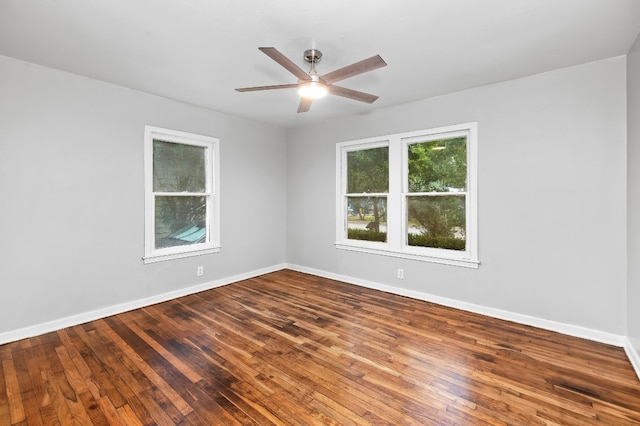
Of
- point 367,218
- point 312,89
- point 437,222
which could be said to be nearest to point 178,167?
point 312,89

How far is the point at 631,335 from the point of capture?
2.50 meters

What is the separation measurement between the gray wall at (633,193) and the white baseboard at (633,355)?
20 mm

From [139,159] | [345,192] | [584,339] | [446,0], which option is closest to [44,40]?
[139,159]

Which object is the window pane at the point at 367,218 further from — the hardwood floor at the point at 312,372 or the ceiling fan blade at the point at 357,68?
the ceiling fan blade at the point at 357,68

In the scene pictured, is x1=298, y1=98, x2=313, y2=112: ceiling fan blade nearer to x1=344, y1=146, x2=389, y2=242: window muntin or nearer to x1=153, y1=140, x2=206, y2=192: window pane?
x1=344, y1=146, x2=389, y2=242: window muntin

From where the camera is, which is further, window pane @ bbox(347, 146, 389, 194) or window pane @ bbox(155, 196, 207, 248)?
window pane @ bbox(347, 146, 389, 194)

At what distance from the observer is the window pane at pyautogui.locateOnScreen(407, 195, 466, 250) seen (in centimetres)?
369

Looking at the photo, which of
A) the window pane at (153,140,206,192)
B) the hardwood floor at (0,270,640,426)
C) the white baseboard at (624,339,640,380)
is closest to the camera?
the hardwood floor at (0,270,640,426)

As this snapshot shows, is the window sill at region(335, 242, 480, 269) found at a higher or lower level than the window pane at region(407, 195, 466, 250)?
lower

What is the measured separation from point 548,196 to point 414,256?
1595 millimetres

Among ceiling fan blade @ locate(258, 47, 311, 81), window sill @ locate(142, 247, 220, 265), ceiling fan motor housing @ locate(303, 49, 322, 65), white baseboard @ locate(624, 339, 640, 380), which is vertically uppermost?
ceiling fan motor housing @ locate(303, 49, 322, 65)

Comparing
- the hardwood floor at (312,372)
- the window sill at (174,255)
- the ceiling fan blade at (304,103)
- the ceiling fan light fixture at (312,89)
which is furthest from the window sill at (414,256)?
the ceiling fan light fixture at (312,89)

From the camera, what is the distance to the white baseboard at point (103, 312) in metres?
2.78

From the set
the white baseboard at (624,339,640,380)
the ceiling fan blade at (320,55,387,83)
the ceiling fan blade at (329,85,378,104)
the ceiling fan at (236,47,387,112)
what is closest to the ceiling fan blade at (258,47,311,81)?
the ceiling fan at (236,47,387,112)
